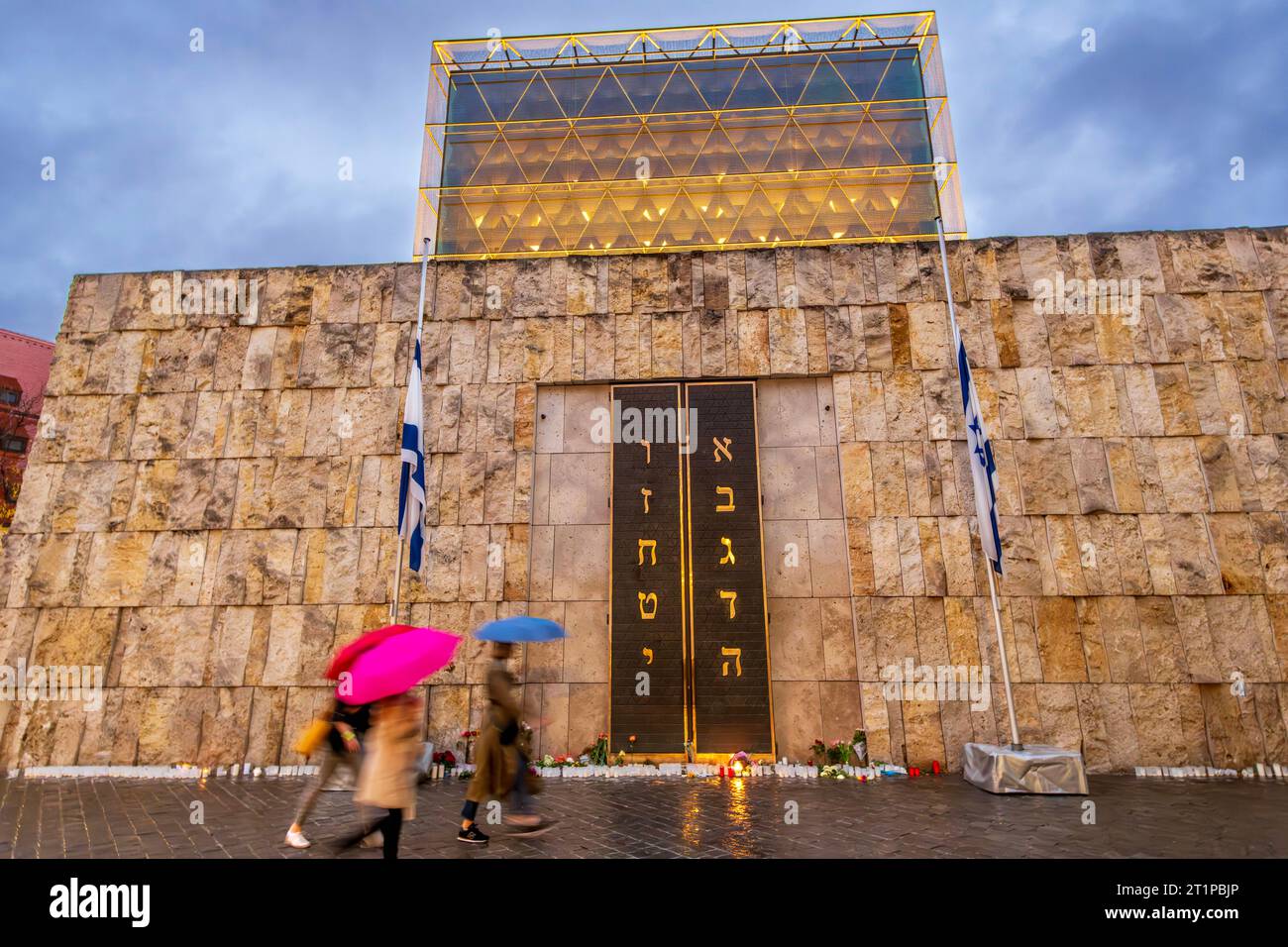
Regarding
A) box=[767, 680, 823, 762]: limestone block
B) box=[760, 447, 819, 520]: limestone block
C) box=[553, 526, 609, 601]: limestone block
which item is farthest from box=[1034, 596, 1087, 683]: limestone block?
box=[553, 526, 609, 601]: limestone block

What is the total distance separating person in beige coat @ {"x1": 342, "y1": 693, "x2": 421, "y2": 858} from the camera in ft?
15.7

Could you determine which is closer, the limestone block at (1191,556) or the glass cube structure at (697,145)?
the limestone block at (1191,556)

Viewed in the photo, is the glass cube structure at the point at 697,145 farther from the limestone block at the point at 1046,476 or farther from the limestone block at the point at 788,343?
the limestone block at the point at 1046,476

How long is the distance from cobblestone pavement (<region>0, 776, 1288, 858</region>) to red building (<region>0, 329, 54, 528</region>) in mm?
32749

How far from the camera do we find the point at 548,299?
44.2 ft

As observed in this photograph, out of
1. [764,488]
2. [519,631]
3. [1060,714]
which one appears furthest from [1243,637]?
[519,631]

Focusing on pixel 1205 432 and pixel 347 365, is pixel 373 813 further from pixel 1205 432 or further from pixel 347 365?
pixel 1205 432

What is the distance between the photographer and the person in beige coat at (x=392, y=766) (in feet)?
15.7

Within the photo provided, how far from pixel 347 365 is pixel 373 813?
864 cm

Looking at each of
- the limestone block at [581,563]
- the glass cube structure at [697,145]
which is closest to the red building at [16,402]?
the glass cube structure at [697,145]

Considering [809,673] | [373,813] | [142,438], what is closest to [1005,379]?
[809,673]

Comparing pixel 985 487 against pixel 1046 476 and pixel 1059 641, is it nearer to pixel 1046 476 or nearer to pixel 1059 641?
pixel 1046 476

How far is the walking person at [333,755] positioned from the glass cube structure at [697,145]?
1431 cm

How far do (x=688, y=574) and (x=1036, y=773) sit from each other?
19.2ft
